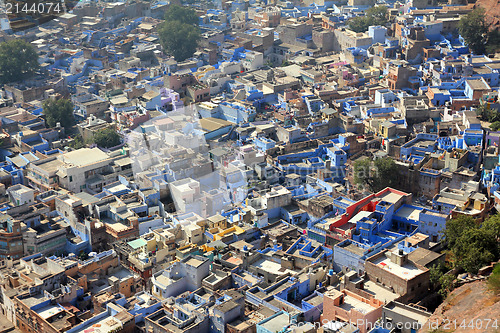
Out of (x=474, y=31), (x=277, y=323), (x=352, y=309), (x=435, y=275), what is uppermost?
(x=474, y=31)

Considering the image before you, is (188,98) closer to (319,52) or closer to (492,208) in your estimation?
(319,52)

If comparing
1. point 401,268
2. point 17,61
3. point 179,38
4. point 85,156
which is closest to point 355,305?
point 401,268

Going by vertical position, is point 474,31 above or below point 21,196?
above

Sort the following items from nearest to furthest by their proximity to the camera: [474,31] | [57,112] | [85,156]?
1. [85,156]
2. [57,112]
3. [474,31]

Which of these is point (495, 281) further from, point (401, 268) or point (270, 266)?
point (270, 266)

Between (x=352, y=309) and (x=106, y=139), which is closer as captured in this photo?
(x=352, y=309)

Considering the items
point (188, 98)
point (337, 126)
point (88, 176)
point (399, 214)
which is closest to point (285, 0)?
point (188, 98)
